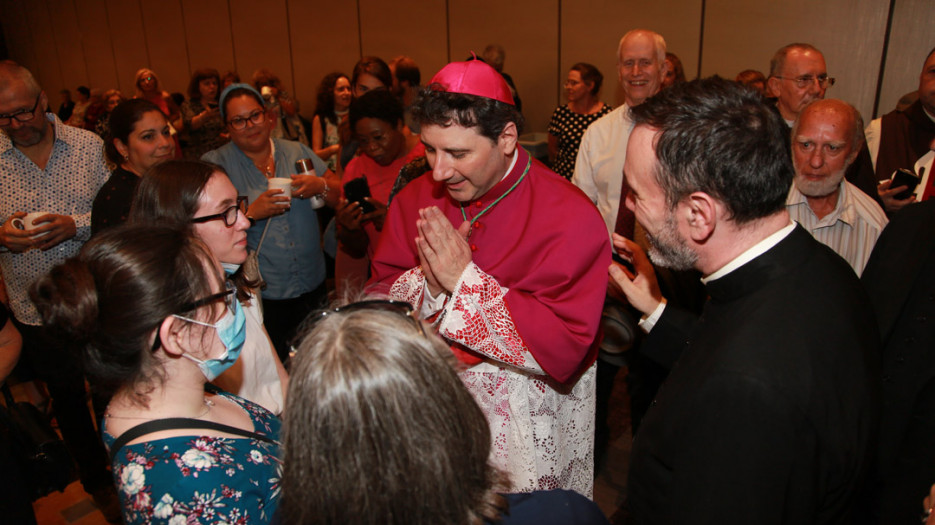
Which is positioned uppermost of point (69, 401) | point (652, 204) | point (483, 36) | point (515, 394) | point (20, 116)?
point (483, 36)

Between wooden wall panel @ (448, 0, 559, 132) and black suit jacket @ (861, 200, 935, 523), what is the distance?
5.49m

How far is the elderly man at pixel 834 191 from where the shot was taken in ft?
8.75

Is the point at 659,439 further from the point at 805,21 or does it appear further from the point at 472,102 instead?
the point at 805,21

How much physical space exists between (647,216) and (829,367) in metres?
0.52

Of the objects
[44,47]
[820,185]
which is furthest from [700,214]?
[44,47]

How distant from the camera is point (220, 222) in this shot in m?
2.06

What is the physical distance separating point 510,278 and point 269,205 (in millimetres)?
1529

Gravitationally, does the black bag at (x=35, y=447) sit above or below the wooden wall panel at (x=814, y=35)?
below

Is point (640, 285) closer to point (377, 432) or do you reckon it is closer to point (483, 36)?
point (377, 432)

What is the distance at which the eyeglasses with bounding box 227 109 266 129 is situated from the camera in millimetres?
3146

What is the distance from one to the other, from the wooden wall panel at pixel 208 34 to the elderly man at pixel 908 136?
10.2 metres

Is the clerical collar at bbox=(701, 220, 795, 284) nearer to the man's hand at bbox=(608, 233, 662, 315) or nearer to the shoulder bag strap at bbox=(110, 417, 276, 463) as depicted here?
the man's hand at bbox=(608, 233, 662, 315)

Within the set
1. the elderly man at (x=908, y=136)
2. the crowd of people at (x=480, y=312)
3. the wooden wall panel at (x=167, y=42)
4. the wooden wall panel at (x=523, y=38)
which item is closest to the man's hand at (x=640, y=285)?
the crowd of people at (x=480, y=312)

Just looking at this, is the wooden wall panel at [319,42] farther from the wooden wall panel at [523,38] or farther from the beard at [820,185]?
the beard at [820,185]
